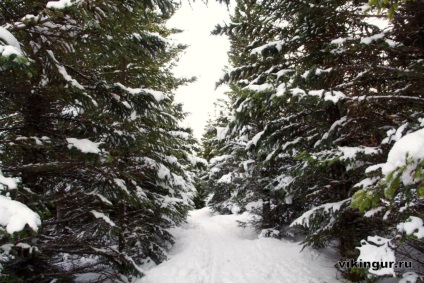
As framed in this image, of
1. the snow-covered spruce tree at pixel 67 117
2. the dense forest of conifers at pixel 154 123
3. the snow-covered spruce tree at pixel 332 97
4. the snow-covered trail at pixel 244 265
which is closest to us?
the dense forest of conifers at pixel 154 123

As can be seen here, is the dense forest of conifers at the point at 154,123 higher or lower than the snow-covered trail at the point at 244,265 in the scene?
higher

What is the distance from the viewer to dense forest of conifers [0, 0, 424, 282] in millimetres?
3736

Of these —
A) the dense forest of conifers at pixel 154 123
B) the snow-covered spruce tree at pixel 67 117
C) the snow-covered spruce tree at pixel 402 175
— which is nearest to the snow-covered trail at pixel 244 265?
the dense forest of conifers at pixel 154 123

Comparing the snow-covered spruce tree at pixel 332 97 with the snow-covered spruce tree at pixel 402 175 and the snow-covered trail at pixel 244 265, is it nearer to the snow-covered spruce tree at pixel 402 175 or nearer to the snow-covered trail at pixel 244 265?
the snow-covered spruce tree at pixel 402 175

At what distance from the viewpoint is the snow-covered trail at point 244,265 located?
7430 mm

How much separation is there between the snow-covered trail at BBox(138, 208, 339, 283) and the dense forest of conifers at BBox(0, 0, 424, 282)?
49.9 inches

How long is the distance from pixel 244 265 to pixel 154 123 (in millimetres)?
5720

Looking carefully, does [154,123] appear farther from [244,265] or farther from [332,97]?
[332,97]

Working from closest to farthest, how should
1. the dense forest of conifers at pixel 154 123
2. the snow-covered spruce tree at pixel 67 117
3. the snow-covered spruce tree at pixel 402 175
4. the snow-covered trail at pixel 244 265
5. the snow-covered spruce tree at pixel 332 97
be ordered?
the snow-covered spruce tree at pixel 402 175 < the dense forest of conifers at pixel 154 123 < the snow-covered spruce tree at pixel 67 117 < the snow-covered spruce tree at pixel 332 97 < the snow-covered trail at pixel 244 265

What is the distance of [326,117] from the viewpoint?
7.66m

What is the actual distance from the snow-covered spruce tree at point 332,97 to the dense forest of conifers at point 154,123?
0.04 metres

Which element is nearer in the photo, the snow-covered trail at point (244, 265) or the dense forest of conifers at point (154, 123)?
the dense forest of conifers at point (154, 123)

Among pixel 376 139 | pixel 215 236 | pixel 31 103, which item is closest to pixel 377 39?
pixel 376 139

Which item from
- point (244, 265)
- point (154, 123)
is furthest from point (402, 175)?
point (154, 123)
